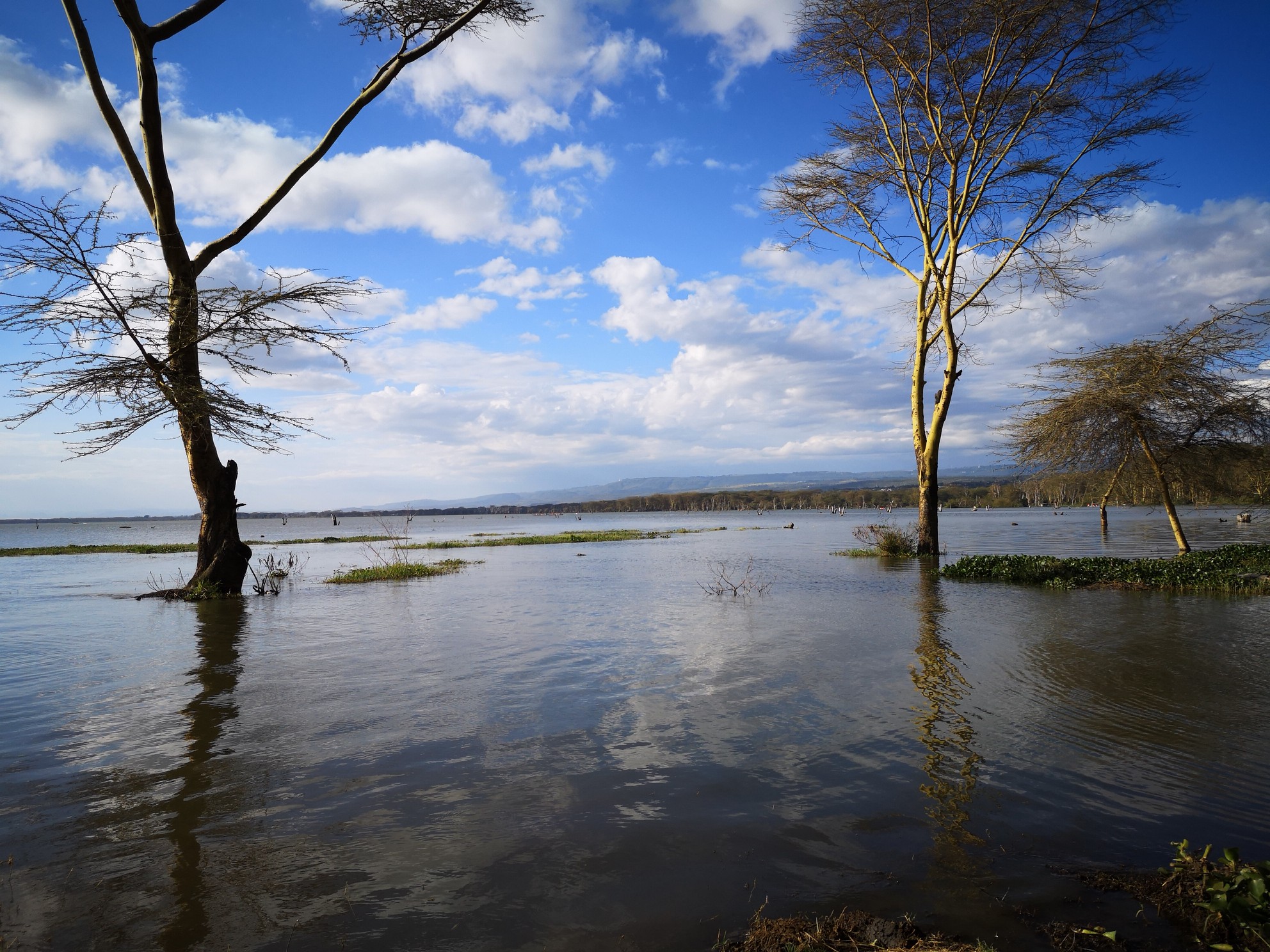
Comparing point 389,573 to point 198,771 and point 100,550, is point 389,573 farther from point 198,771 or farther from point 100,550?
point 100,550

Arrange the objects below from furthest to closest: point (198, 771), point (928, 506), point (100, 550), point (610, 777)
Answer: point (100, 550) → point (928, 506) → point (198, 771) → point (610, 777)

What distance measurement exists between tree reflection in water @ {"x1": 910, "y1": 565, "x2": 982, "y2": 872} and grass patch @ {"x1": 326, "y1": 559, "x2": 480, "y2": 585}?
1661 centimetres

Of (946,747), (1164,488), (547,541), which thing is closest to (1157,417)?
(1164,488)

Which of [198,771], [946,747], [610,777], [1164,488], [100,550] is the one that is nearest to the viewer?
[610,777]

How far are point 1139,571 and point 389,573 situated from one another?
20.3 meters

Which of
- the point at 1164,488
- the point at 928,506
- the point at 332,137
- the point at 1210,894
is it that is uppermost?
the point at 332,137

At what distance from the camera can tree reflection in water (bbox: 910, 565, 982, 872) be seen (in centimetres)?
393

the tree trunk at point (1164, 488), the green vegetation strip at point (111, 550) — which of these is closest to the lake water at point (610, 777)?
the tree trunk at point (1164, 488)

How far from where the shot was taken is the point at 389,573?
21.7 m

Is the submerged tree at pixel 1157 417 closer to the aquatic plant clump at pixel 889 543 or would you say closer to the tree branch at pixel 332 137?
the aquatic plant clump at pixel 889 543

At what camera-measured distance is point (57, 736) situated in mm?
6191

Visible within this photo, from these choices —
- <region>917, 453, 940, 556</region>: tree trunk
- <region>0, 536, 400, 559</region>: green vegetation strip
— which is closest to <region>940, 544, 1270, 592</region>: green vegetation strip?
<region>917, 453, 940, 556</region>: tree trunk

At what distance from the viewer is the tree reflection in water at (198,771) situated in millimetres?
3252

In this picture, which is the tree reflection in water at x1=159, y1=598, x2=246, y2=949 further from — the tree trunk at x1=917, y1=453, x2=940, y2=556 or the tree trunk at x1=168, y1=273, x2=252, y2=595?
the tree trunk at x1=917, y1=453, x2=940, y2=556
